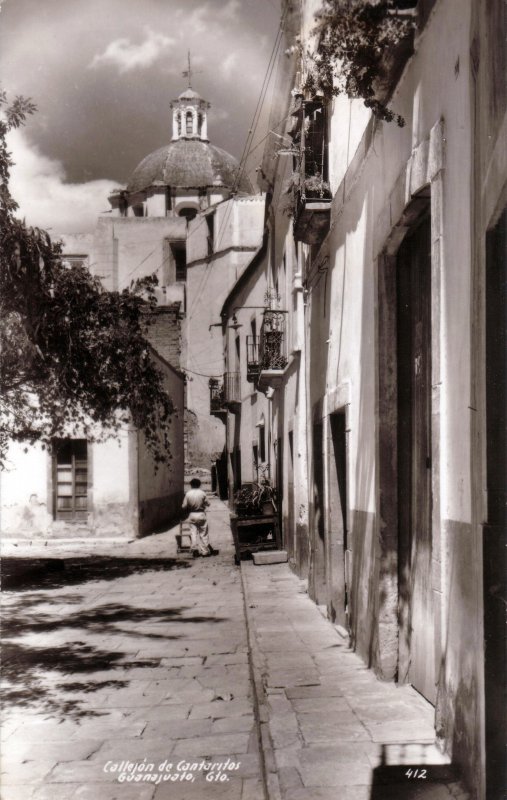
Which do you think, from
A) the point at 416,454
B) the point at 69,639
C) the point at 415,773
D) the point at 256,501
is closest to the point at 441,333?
the point at 416,454

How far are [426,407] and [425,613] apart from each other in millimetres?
1298

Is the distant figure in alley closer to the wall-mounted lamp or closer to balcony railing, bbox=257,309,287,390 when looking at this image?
balcony railing, bbox=257,309,287,390

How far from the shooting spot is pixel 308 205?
363 inches

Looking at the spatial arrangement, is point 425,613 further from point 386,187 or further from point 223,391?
point 223,391

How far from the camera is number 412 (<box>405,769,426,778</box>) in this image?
13.7ft

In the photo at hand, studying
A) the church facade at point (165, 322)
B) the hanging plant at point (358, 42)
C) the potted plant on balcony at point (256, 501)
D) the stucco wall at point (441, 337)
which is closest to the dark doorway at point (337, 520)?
the stucco wall at point (441, 337)

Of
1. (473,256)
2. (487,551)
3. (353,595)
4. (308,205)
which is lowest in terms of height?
(353,595)

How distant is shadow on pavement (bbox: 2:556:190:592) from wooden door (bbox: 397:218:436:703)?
778cm

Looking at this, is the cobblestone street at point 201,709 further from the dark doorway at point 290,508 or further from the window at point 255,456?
the window at point 255,456

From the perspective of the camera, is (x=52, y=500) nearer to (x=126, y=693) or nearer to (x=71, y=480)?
(x=71, y=480)

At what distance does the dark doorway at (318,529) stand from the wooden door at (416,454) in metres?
3.97

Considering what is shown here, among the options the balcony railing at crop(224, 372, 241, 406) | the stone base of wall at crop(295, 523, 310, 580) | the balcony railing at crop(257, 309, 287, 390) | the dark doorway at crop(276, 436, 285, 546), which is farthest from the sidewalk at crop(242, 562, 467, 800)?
the balcony railing at crop(224, 372, 241, 406)

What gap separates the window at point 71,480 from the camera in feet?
64.3

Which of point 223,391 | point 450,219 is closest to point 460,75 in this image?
point 450,219
